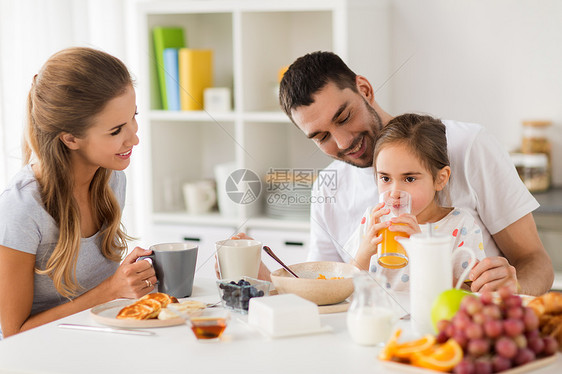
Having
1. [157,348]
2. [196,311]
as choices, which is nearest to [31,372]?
[157,348]

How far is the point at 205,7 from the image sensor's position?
9.87ft

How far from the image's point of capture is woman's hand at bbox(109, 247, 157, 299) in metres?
1.40

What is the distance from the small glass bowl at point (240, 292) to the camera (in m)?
1.25

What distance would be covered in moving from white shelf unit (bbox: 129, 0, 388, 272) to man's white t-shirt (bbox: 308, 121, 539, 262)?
720mm

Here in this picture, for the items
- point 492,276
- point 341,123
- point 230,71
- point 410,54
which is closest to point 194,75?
point 230,71

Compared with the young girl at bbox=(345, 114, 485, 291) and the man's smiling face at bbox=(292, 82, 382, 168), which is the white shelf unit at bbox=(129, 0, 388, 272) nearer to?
the man's smiling face at bbox=(292, 82, 382, 168)

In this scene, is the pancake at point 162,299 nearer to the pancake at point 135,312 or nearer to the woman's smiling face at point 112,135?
the pancake at point 135,312

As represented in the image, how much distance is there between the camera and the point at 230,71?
3.34m

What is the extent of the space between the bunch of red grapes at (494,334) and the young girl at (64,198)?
28.2 inches

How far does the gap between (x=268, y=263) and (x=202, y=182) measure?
5.28ft

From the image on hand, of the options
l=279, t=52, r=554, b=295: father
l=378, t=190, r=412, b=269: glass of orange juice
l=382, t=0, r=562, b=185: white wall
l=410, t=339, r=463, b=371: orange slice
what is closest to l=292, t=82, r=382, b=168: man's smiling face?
l=279, t=52, r=554, b=295: father

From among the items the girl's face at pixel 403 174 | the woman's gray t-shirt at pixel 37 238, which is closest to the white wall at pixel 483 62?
the girl's face at pixel 403 174

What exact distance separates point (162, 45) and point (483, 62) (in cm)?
147

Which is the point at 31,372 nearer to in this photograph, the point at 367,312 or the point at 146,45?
the point at 367,312
